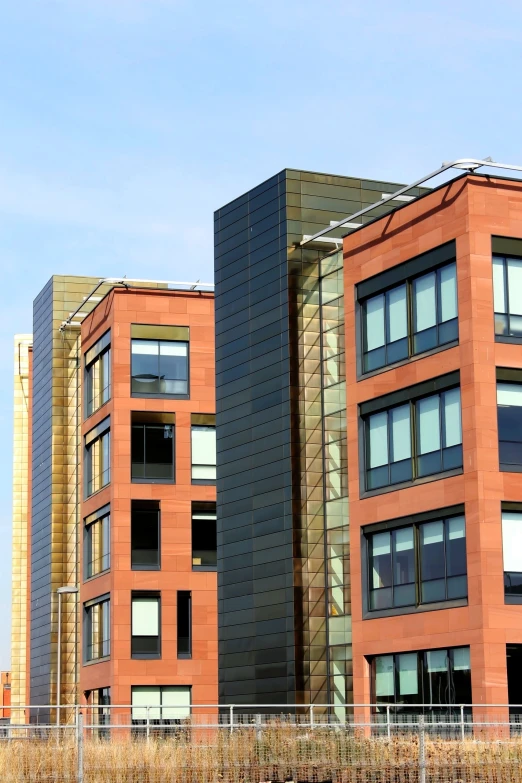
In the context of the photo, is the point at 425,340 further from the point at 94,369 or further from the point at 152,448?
the point at 94,369

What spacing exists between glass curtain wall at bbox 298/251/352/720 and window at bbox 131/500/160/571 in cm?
1583

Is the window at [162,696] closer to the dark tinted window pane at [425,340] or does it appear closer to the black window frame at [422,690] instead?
the black window frame at [422,690]

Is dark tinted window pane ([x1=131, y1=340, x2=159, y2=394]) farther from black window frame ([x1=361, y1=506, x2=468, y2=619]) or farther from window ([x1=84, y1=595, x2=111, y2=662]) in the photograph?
black window frame ([x1=361, y1=506, x2=468, y2=619])

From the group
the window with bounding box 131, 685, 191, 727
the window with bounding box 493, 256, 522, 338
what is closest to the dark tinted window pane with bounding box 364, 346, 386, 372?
the window with bounding box 493, 256, 522, 338

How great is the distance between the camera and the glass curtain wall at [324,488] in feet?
151

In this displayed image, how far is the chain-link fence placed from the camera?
86.3ft

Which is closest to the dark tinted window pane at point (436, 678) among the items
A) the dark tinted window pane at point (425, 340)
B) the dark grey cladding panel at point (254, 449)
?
the dark grey cladding panel at point (254, 449)

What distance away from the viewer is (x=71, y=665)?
70938mm

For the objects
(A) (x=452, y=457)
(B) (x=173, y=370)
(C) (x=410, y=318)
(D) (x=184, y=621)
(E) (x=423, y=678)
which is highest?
(B) (x=173, y=370)

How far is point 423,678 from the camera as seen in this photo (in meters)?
40.2

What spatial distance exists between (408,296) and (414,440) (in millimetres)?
4458

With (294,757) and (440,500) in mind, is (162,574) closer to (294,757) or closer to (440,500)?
(440,500)

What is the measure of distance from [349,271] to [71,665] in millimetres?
33565

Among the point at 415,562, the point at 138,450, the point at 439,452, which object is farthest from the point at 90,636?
the point at 439,452
